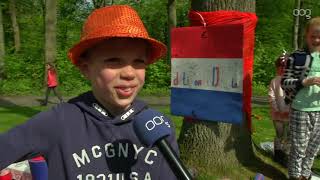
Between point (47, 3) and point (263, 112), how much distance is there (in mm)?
9939

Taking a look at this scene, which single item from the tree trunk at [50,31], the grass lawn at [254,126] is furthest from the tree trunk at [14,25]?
the grass lawn at [254,126]

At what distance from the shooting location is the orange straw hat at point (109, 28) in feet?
5.70

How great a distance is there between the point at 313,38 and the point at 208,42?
3.42ft

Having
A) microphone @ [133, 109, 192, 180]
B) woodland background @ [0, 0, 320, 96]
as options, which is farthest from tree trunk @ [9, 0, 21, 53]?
microphone @ [133, 109, 192, 180]

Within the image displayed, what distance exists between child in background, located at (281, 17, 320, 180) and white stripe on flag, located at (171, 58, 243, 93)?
68 centimetres

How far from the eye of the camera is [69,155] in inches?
70.6

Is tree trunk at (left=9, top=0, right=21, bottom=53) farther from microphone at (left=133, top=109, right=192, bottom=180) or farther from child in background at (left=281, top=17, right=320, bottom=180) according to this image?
microphone at (left=133, top=109, right=192, bottom=180)

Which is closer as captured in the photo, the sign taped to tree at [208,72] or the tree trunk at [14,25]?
the sign taped to tree at [208,72]

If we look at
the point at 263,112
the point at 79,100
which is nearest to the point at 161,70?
the point at 263,112

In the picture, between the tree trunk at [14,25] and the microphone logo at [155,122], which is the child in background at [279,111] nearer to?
the microphone logo at [155,122]

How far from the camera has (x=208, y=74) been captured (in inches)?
181

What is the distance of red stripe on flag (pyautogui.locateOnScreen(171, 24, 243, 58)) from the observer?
14.0 feet

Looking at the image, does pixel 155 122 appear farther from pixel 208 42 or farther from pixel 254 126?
pixel 254 126

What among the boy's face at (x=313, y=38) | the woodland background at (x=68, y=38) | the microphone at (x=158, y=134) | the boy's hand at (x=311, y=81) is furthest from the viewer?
the woodland background at (x=68, y=38)
